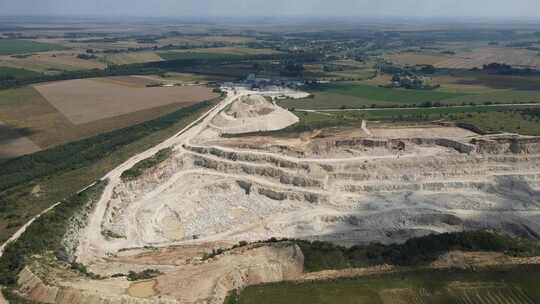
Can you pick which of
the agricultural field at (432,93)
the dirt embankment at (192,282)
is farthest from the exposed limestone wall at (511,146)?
the agricultural field at (432,93)

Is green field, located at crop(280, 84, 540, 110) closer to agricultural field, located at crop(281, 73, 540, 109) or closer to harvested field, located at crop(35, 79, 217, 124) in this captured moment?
agricultural field, located at crop(281, 73, 540, 109)

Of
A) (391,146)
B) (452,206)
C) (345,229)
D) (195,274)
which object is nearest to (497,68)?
(391,146)

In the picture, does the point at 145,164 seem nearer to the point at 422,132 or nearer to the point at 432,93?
the point at 422,132

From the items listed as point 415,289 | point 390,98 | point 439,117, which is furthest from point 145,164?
point 390,98

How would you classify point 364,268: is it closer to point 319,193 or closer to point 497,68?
point 319,193

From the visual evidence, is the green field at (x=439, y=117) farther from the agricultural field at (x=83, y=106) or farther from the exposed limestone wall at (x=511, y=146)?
the agricultural field at (x=83, y=106)
